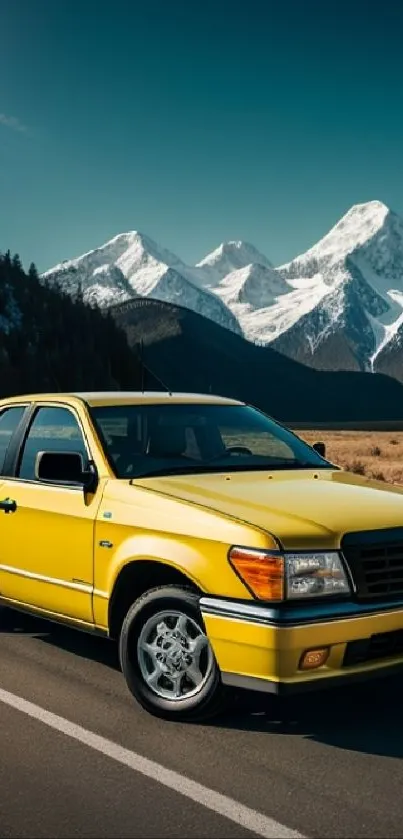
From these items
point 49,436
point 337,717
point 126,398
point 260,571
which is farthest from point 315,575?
point 49,436

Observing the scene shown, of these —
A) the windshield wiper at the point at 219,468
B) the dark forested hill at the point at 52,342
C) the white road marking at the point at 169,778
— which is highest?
the dark forested hill at the point at 52,342

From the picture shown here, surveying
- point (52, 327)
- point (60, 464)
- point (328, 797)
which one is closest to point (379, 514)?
point (328, 797)

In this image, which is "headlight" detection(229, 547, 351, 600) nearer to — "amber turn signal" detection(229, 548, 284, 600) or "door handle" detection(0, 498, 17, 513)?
"amber turn signal" detection(229, 548, 284, 600)

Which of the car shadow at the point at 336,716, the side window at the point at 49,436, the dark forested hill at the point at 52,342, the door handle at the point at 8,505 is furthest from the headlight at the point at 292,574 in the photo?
the dark forested hill at the point at 52,342

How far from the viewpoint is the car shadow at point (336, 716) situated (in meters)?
4.50

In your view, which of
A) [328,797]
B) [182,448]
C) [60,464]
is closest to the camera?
[328,797]

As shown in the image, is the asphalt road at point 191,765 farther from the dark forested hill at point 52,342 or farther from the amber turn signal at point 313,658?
the dark forested hill at point 52,342

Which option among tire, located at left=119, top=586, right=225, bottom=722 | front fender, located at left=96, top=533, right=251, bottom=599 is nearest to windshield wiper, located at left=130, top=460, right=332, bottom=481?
front fender, located at left=96, top=533, right=251, bottom=599

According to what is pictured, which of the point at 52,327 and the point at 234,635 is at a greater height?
the point at 52,327

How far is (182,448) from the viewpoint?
232 inches

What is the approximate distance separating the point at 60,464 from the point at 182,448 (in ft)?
2.72

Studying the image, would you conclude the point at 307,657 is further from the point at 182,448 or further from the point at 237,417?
the point at 237,417

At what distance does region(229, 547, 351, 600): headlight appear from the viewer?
4344 mm

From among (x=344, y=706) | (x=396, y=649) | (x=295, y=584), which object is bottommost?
(x=344, y=706)
